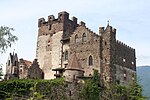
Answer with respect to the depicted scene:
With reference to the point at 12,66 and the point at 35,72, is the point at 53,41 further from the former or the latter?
the point at 12,66

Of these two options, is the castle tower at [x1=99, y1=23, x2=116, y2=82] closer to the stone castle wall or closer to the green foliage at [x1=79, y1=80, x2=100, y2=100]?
the stone castle wall

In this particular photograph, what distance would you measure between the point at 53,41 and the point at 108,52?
1270 cm

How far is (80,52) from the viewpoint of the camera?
52.0 m

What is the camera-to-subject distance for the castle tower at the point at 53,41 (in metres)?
55.7

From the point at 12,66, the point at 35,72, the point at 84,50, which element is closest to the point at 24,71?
the point at 35,72

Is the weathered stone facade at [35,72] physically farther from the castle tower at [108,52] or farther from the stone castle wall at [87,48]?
the castle tower at [108,52]

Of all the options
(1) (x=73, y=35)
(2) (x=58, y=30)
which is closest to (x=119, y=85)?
(1) (x=73, y=35)

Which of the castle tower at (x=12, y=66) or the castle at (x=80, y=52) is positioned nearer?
the castle at (x=80, y=52)

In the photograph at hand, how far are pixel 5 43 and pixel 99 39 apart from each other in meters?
14.8

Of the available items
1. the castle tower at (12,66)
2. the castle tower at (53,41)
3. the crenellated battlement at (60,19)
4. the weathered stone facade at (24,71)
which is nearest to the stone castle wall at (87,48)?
the castle tower at (53,41)

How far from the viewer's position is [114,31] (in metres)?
51.7

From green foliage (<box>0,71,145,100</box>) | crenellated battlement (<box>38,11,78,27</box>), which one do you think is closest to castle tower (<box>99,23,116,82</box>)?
green foliage (<box>0,71,145,100</box>)

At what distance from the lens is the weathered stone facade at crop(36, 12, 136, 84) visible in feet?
162

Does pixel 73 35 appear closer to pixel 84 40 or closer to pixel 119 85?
pixel 84 40
